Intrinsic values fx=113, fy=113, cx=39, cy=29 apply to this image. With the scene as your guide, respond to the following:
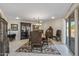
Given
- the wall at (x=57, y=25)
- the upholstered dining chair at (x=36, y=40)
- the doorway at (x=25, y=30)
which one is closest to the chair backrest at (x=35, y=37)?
the upholstered dining chair at (x=36, y=40)

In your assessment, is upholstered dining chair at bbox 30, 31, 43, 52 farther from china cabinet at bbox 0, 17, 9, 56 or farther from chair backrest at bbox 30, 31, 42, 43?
china cabinet at bbox 0, 17, 9, 56

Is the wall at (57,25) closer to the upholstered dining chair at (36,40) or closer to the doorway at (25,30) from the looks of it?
the upholstered dining chair at (36,40)

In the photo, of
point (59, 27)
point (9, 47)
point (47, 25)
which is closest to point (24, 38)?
point (9, 47)

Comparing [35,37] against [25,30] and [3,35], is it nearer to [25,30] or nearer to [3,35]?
[25,30]

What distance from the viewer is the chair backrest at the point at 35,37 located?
3.14 metres

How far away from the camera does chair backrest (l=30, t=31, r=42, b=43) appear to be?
314 cm

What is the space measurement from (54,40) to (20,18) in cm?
110

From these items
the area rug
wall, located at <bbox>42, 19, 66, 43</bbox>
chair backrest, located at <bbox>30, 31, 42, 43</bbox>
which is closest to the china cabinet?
the area rug

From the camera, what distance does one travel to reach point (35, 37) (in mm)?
3303

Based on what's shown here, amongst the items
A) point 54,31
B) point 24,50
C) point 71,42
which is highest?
point 54,31

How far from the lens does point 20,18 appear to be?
2943 millimetres

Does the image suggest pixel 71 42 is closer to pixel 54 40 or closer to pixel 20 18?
pixel 54 40

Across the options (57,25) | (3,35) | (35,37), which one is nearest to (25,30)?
(35,37)

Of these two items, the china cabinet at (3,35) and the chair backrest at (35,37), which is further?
the chair backrest at (35,37)
